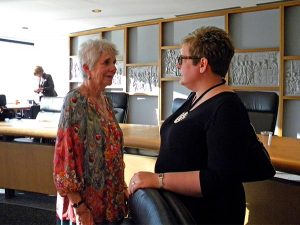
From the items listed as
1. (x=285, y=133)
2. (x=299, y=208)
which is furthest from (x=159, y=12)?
(x=299, y=208)

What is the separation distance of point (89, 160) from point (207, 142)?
0.59m

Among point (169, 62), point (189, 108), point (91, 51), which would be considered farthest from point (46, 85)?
point (189, 108)

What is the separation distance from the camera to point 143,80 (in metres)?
6.97

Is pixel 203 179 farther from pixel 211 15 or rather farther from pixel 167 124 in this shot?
pixel 211 15

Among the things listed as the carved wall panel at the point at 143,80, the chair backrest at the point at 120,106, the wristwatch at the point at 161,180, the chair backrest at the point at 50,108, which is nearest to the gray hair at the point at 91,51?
the wristwatch at the point at 161,180

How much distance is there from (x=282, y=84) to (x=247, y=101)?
8.75 feet

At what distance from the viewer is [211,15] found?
6.00 meters

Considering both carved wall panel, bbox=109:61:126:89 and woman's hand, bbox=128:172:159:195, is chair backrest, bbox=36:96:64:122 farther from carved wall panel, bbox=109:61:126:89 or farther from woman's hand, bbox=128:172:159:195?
carved wall panel, bbox=109:61:126:89

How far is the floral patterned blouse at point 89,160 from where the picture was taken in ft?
4.53

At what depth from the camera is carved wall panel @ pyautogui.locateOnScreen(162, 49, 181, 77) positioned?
6.48 metres

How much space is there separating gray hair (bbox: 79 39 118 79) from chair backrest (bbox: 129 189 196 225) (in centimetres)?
73

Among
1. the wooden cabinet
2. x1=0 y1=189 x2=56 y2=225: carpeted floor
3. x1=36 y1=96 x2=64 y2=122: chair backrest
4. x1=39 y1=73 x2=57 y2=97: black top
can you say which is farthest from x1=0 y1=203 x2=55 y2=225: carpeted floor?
x1=39 y1=73 x2=57 y2=97: black top

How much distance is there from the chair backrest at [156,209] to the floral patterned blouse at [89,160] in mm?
524

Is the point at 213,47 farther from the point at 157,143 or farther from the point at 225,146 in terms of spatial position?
the point at 157,143
